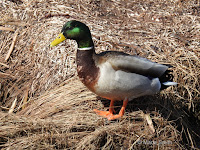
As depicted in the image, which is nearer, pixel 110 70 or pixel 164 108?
pixel 110 70

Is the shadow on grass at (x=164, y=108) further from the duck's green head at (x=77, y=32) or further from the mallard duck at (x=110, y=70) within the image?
the duck's green head at (x=77, y=32)

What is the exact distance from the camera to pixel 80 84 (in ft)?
11.9

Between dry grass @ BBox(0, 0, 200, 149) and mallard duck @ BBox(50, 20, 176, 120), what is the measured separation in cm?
43

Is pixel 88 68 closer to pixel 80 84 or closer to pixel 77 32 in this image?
pixel 77 32

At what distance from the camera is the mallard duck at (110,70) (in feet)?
9.20

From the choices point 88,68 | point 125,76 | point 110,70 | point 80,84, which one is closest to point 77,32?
point 88,68

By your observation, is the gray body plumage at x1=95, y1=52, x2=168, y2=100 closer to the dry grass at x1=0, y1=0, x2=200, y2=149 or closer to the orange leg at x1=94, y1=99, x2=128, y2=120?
the orange leg at x1=94, y1=99, x2=128, y2=120

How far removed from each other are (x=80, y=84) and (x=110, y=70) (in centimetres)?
90

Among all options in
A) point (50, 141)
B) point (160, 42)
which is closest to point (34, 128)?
point (50, 141)

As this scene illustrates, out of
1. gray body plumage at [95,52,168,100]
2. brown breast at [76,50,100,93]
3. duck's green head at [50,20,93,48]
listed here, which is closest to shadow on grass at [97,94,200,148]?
gray body plumage at [95,52,168,100]

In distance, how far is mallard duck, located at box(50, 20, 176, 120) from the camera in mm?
2805

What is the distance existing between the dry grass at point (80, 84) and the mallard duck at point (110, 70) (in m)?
0.43

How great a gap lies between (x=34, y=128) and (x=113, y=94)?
0.93m

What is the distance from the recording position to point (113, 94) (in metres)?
2.91
